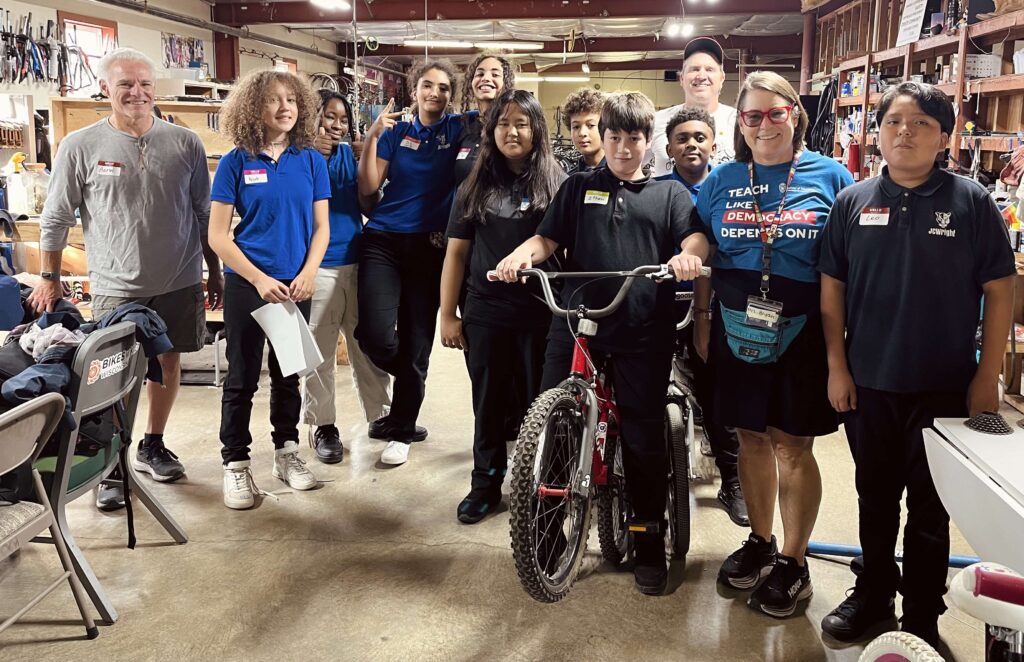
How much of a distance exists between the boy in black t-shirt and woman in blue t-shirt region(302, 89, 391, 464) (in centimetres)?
120

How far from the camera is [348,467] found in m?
3.61

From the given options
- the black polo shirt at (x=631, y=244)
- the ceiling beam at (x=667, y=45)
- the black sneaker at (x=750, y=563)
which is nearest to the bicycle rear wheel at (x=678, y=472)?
the black sneaker at (x=750, y=563)

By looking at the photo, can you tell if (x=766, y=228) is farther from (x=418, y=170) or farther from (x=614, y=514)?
(x=418, y=170)

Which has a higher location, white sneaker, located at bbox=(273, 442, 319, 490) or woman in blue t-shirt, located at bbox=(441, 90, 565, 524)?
woman in blue t-shirt, located at bbox=(441, 90, 565, 524)

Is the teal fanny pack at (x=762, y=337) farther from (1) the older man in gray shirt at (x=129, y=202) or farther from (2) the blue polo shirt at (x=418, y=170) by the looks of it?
(1) the older man in gray shirt at (x=129, y=202)

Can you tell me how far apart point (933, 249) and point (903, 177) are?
0.63ft

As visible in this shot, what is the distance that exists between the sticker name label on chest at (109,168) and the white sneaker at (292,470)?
3.97 feet

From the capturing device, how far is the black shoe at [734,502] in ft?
9.97

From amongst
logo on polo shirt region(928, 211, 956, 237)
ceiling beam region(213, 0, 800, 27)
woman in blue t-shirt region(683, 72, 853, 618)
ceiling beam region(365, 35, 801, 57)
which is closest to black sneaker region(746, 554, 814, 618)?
woman in blue t-shirt region(683, 72, 853, 618)

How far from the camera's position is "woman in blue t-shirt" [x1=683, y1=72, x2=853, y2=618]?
2180mm

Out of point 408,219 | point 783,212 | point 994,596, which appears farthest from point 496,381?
point 994,596

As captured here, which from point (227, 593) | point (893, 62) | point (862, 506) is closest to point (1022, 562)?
point (862, 506)

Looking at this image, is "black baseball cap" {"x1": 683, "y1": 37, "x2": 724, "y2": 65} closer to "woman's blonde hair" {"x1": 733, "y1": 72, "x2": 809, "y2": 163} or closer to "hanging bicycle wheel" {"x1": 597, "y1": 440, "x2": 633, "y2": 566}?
"woman's blonde hair" {"x1": 733, "y1": 72, "x2": 809, "y2": 163}

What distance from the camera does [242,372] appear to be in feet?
10.2
